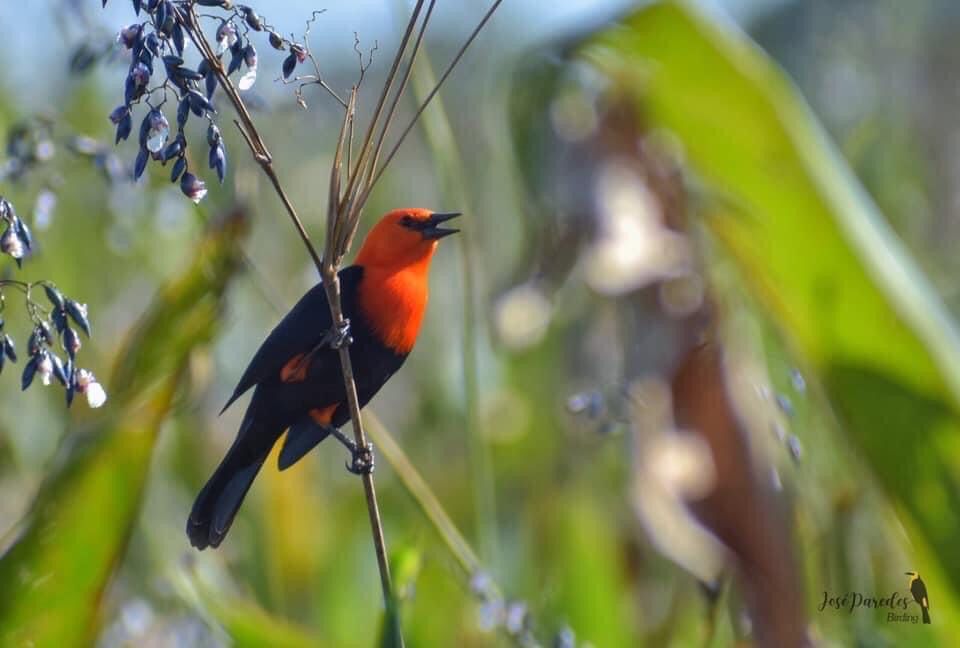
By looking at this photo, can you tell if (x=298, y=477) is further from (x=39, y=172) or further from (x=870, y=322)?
(x=870, y=322)

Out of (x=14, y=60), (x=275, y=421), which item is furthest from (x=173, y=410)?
(x=14, y=60)

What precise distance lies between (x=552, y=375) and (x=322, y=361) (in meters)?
2.35

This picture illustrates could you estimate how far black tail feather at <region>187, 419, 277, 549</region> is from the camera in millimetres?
1068

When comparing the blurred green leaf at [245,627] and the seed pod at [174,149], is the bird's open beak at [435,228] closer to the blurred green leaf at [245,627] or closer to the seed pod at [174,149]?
the seed pod at [174,149]

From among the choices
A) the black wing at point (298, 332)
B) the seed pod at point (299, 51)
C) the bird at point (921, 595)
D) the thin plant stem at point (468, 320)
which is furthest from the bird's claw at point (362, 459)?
the bird at point (921, 595)

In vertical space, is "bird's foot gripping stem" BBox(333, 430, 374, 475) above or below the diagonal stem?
below

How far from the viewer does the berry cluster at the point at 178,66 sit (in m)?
1.02

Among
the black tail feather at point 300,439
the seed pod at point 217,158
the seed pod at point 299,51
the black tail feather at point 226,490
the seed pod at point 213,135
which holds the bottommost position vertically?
the black tail feather at point 300,439

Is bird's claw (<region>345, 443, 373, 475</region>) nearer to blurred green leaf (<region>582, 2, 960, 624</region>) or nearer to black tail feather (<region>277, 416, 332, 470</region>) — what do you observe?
black tail feather (<region>277, 416, 332, 470</region>)

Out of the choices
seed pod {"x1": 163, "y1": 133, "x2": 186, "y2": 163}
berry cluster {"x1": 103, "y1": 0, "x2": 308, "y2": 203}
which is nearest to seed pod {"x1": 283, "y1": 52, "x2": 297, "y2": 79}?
berry cluster {"x1": 103, "y1": 0, "x2": 308, "y2": 203}

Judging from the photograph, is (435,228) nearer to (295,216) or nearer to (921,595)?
(295,216)

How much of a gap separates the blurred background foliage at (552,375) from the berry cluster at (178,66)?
0.84ft

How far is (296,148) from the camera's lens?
4.69 metres

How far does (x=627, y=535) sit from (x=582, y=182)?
1.33m
